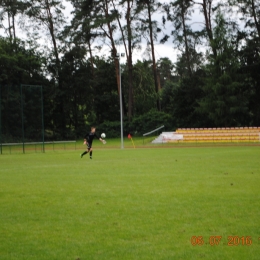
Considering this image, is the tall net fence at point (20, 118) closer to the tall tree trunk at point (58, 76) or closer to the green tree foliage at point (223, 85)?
the green tree foliage at point (223, 85)

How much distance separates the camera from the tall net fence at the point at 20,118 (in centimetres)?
3734

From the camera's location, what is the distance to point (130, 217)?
9.65m

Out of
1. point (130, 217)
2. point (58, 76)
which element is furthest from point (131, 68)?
point (130, 217)

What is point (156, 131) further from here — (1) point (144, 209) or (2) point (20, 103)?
(1) point (144, 209)

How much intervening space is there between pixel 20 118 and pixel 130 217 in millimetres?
29244

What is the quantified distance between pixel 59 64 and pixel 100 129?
10.8 metres

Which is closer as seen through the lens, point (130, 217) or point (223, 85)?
point (130, 217)

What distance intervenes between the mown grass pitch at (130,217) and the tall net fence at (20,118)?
21658mm

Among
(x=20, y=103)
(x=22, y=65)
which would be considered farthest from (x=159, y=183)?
(x=22, y=65)

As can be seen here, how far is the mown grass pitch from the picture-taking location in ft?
24.4
